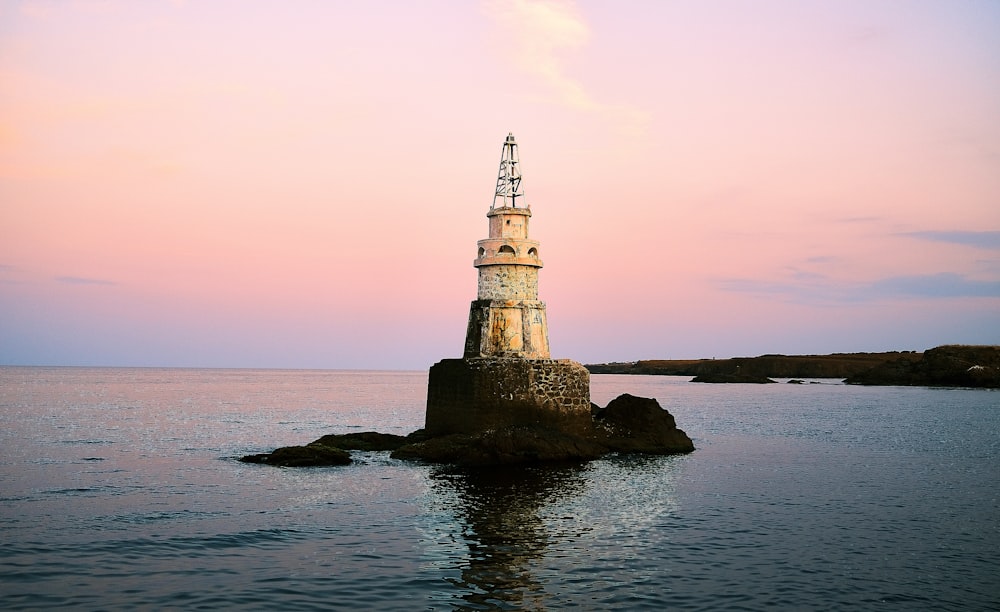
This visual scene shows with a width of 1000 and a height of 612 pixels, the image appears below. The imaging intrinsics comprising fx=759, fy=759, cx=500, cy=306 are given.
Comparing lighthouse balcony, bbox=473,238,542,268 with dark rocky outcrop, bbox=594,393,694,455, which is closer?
lighthouse balcony, bbox=473,238,542,268

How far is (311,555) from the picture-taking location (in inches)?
585

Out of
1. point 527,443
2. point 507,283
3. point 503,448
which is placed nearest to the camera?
point 503,448

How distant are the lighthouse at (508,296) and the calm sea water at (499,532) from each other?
230 inches

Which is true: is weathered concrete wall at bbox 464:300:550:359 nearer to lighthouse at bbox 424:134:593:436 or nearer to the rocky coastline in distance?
lighthouse at bbox 424:134:593:436

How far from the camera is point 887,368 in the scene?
388ft

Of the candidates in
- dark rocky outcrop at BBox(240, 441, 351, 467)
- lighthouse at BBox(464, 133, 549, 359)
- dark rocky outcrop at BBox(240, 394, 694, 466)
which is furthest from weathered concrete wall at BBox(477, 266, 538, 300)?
dark rocky outcrop at BBox(240, 441, 351, 467)

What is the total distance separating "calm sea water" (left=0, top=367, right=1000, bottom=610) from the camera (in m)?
12.6

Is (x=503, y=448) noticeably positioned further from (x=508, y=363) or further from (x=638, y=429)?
(x=638, y=429)

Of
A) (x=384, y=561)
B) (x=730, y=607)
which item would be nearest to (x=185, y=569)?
(x=384, y=561)

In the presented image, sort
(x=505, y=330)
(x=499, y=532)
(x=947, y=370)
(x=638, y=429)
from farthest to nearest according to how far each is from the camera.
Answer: (x=947, y=370), (x=638, y=429), (x=505, y=330), (x=499, y=532)

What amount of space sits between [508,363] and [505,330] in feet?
5.96

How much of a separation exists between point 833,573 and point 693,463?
15853 millimetres

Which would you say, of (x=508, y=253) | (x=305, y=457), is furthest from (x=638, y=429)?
(x=305, y=457)

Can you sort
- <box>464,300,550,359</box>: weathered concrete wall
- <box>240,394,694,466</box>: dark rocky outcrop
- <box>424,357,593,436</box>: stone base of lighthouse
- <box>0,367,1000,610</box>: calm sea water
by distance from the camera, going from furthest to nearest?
<box>464,300,550,359</box>: weathered concrete wall → <box>424,357,593,436</box>: stone base of lighthouse → <box>240,394,694,466</box>: dark rocky outcrop → <box>0,367,1000,610</box>: calm sea water
